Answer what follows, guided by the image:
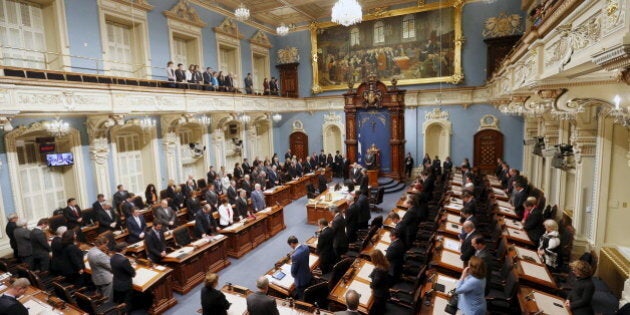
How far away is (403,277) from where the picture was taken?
5.81 meters

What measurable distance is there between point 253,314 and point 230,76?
11.9m

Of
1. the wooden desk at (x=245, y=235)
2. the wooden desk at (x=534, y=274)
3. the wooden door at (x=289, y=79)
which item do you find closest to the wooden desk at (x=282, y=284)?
the wooden desk at (x=245, y=235)

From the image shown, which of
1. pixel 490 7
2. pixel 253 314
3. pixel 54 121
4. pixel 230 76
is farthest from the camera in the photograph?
pixel 490 7

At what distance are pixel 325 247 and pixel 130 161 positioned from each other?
9.39m

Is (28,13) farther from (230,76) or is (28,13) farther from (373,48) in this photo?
(373,48)

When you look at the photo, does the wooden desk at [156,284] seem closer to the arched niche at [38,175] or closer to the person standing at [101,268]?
the person standing at [101,268]

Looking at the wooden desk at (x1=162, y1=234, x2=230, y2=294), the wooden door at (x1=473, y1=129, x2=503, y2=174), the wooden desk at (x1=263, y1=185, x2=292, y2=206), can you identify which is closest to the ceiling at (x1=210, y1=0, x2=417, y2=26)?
the wooden door at (x1=473, y1=129, x2=503, y2=174)

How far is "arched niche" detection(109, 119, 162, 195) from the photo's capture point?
11664 millimetres

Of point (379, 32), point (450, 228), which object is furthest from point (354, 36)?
point (450, 228)

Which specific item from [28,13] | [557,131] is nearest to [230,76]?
[28,13]

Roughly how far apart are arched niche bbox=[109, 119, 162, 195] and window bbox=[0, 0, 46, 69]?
3085mm

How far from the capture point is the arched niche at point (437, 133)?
16.6 metres

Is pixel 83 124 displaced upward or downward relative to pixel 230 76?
downward

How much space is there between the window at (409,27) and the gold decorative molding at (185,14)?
32.2 feet
